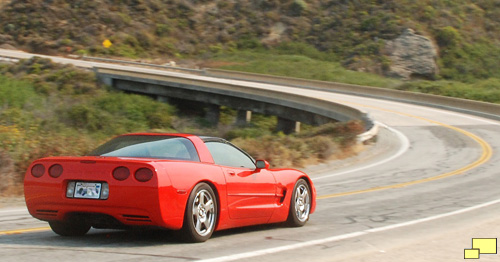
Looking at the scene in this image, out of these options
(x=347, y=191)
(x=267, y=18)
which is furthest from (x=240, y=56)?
(x=347, y=191)

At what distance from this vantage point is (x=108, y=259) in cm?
594

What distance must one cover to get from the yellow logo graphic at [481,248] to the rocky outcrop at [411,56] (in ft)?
170

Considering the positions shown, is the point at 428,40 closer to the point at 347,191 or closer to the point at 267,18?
the point at 267,18

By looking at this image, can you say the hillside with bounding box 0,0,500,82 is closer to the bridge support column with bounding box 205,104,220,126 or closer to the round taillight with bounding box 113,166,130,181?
the bridge support column with bounding box 205,104,220,126

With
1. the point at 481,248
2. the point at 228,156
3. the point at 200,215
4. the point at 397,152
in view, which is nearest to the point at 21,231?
the point at 200,215

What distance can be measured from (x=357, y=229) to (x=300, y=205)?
0.86m

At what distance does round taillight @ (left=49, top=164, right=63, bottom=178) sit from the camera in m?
6.83

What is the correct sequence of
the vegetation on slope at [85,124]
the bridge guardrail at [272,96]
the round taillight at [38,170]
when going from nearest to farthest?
1. the round taillight at [38,170]
2. the vegetation on slope at [85,124]
3. the bridge guardrail at [272,96]

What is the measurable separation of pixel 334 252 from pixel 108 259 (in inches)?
89.5

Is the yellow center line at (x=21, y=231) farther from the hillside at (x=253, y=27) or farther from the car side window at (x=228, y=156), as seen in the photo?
the hillside at (x=253, y=27)

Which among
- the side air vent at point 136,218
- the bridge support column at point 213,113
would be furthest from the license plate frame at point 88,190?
the bridge support column at point 213,113

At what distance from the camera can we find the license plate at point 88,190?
21.7 ft

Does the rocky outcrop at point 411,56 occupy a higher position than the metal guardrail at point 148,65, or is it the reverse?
the rocky outcrop at point 411,56

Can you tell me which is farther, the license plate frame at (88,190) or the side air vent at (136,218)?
the license plate frame at (88,190)
